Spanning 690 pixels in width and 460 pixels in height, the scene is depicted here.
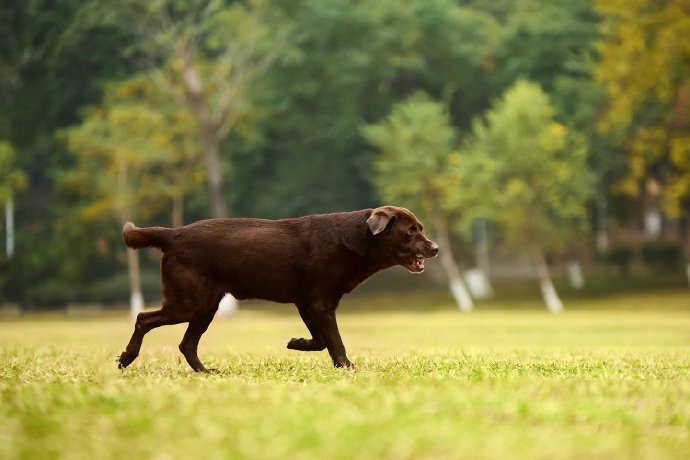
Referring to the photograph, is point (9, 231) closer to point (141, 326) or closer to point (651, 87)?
point (651, 87)

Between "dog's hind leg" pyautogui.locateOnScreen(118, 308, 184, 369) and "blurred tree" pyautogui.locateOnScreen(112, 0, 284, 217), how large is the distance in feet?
112

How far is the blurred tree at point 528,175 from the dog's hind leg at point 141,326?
116ft

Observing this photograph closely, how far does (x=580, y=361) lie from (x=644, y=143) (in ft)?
116

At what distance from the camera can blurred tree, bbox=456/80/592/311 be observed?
147ft

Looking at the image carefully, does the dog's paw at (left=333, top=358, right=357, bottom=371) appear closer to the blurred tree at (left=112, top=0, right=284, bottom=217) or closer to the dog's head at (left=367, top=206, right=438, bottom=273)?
the dog's head at (left=367, top=206, right=438, bottom=273)

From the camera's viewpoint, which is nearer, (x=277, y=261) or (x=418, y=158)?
(x=277, y=261)

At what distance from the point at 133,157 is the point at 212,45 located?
6.36m

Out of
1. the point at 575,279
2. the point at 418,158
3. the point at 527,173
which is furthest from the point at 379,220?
the point at 575,279

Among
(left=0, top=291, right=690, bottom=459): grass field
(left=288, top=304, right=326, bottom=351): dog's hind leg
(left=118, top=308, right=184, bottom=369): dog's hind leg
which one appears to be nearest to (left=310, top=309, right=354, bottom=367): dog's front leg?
(left=0, top=291, right=690, bottom=459): grass field

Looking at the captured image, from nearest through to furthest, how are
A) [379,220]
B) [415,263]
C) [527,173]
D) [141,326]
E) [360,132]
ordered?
[141,326], [379,220], [415,263], [527,173], [360,132]

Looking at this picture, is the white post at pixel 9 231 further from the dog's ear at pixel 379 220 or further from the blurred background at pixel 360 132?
the dog's ear at pixel 379 220

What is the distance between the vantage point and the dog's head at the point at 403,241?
10.9m

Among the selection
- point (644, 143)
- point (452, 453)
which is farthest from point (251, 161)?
point (452, 453)

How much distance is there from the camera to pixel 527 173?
45.3 metres
